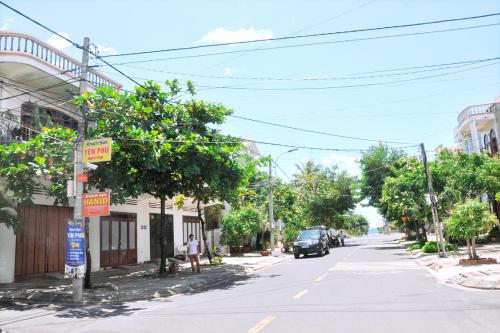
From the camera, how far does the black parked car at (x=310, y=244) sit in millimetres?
29109

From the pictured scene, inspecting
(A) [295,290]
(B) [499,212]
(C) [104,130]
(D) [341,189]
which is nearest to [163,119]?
(C) [104,130]

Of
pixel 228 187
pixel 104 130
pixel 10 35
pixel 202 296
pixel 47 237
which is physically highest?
pixel 10 35

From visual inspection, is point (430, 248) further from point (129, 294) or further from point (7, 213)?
point (7, 213)

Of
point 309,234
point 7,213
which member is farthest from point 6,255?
point 309,234

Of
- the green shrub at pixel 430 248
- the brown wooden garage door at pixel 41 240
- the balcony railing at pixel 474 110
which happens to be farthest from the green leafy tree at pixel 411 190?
the brown wooden garage door at pixel 41 240

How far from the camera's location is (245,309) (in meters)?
9.58

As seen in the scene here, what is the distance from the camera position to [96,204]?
480 inches

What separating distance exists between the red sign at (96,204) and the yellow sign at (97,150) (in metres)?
1.00

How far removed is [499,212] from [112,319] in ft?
104

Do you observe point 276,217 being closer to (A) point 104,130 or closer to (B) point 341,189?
(B) point 341,189

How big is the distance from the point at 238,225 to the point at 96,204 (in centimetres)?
1866

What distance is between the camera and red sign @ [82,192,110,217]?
39.5 feet

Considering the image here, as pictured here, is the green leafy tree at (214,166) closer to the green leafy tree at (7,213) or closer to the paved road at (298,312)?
the paved road at (298,312)

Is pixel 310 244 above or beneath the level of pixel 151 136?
beneath
